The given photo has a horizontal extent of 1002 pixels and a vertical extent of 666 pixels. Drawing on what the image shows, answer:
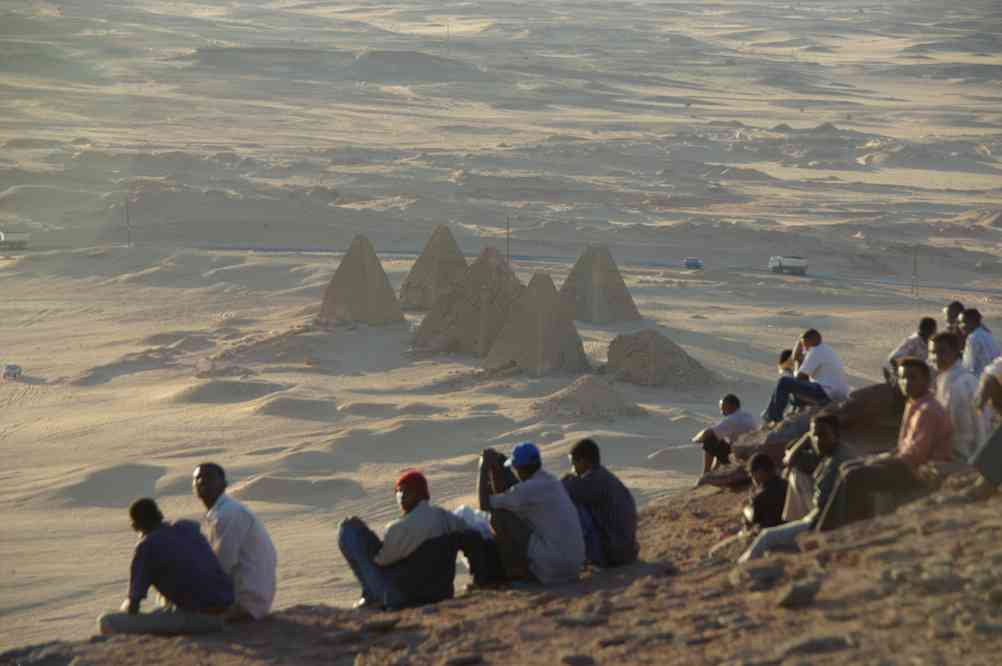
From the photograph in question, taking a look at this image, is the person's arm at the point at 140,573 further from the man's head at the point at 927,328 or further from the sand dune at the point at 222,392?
the sand dune at the point at 222,392

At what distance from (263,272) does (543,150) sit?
26.2m

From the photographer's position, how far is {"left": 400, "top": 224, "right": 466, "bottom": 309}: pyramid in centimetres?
2800

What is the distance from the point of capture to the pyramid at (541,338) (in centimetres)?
2356

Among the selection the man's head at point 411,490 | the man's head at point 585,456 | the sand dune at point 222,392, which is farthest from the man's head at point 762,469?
the sand dune at point 222,392

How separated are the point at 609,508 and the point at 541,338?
1404 centimetres

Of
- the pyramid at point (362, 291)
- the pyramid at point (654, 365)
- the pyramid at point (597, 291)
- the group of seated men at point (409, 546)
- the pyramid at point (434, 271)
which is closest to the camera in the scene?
the group of seated men at point (409, 546)

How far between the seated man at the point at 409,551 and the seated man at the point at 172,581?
80 centimetres

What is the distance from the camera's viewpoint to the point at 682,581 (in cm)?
862

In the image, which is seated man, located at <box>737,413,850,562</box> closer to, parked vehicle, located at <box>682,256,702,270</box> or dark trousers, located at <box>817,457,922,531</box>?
dark trousers, located at <box>817,457,922,531</box>

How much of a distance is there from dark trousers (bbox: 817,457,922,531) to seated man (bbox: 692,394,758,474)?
3877mm

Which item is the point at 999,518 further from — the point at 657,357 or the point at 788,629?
the point at 657,357

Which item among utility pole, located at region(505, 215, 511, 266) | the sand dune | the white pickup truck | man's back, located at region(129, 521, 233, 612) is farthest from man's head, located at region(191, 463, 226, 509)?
the white pickup truck

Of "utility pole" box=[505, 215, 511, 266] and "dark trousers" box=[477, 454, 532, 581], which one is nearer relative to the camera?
"dark trousers" box=[477, 454, 532, 581]

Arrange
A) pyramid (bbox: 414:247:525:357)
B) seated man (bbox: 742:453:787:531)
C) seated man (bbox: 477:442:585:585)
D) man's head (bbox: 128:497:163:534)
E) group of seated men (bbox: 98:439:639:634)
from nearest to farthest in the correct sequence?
1. man's head (bbox: 128:497:163:534)
2. group of seated men (bbox: 98:439:639:634)
3. seated man (bbox: 477:442:585:585)
4. seated man (bbox: 742:453:787:531)
5. pyramid (bbox: 414:247:525:357)
